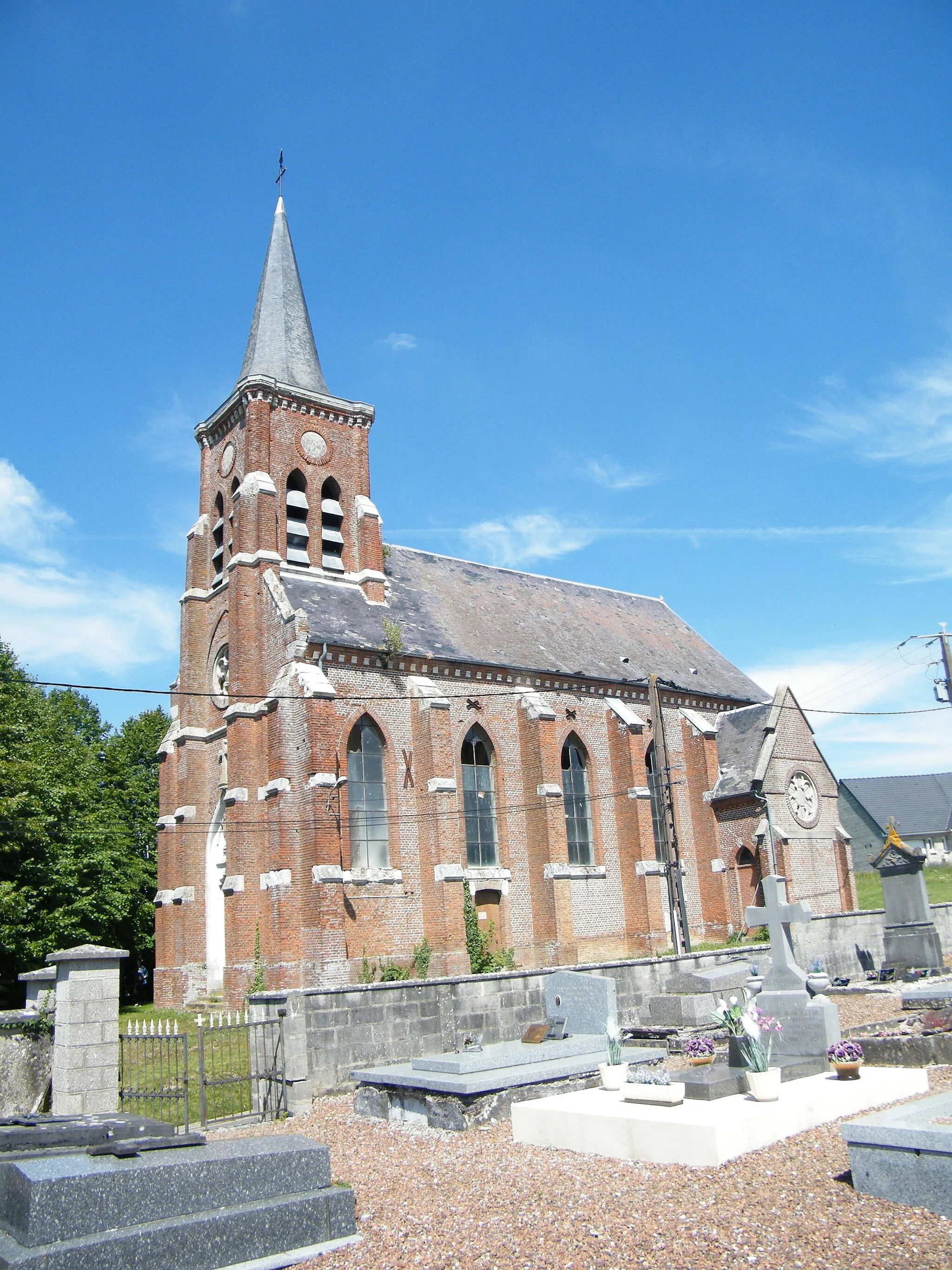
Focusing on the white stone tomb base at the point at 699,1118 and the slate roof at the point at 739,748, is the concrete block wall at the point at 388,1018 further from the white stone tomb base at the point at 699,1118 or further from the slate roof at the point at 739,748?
the slate roof at the point at 739,748

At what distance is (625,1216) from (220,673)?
75.6ft

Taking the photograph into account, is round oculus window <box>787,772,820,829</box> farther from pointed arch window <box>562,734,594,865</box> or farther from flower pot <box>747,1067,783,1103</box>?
flower pot <box>747,1067,783,1103</box>

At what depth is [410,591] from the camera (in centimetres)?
3017

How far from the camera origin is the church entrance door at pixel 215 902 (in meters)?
26.1

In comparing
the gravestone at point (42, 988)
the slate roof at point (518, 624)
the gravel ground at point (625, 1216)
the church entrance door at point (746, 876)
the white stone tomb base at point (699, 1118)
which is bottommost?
the gravel ground at point (625, 1216)

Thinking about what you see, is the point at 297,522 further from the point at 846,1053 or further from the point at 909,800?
the point at 909,800

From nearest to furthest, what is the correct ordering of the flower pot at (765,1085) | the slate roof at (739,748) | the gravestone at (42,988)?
the flower pot at (765,1085) → the gravestone at (42,988) → the slate roof at (739,748)

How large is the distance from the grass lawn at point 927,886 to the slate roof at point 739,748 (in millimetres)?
9313

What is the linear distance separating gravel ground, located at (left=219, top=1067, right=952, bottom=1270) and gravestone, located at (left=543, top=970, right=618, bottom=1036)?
4.32 meters

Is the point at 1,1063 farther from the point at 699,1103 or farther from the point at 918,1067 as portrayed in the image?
the point at 918,1067

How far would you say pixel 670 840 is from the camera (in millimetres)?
24234

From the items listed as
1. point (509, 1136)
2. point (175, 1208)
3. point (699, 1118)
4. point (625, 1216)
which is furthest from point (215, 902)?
point (625, 1216)

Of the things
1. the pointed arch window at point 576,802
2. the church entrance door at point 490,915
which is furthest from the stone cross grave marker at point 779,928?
the pointed arch window at point 576,802

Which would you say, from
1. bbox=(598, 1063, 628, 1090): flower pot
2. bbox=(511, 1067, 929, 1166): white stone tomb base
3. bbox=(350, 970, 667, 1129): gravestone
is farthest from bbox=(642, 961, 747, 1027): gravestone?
bbox=(598, 1063, 628, 1090): flower pot
